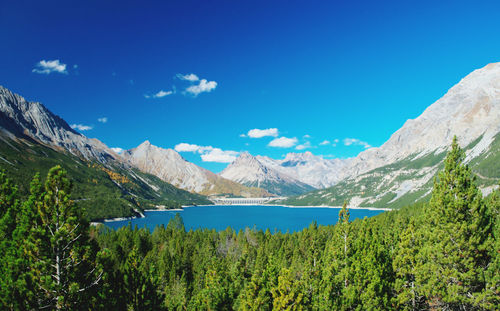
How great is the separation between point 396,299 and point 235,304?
63.5ft

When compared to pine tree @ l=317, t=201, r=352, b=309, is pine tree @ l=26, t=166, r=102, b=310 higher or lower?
higher

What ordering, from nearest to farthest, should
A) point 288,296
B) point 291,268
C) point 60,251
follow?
point 60,251 < point 288,296 < point 291,268

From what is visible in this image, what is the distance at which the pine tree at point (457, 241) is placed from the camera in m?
23.2

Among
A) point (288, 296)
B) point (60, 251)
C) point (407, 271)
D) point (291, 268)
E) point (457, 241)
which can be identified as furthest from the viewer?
point (407, 271)

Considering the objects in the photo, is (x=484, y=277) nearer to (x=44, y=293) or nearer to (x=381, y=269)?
(x=381, y=269)

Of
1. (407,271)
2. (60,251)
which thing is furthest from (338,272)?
(60,251)

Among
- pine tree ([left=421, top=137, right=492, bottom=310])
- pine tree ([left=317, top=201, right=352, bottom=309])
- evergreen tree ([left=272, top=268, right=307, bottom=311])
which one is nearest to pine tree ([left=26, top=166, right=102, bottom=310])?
evergreen tree ([left=272, top=268, right=307, bottom=311])

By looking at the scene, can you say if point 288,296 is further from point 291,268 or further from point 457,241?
point 457,241

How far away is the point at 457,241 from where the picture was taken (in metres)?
23.8

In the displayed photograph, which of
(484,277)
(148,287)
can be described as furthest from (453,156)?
(148,287)

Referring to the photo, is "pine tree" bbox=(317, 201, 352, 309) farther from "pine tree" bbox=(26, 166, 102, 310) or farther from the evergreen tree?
"pine tree" bbox=(26, 166, 102, 310)

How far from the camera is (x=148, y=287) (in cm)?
2595

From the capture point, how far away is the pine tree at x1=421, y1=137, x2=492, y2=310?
915 inches

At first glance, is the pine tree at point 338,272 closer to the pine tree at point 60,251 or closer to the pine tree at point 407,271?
the pine tree at point 407,271
